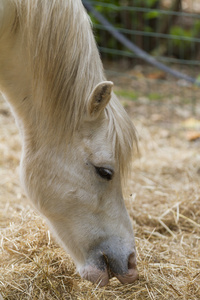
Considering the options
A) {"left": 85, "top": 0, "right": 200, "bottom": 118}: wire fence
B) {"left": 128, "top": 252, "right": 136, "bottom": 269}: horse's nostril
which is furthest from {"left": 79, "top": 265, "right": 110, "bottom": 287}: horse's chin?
{"left": 85, "top": 0, "right": 200, "bottom": 118}: wire fence

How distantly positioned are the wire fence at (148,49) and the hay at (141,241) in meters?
1.88

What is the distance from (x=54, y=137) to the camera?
1.84 m

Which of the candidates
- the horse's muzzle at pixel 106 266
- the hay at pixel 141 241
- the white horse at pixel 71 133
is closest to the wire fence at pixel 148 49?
the hay at pixel 141 241

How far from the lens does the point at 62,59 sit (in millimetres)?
1729

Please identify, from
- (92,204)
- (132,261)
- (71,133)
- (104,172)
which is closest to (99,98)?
(71,133)

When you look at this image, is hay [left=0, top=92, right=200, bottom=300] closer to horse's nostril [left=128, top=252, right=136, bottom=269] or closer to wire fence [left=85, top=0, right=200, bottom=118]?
horse's nostril [left=128, top=252, right=136, bottom=269]

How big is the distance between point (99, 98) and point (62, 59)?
219 mm

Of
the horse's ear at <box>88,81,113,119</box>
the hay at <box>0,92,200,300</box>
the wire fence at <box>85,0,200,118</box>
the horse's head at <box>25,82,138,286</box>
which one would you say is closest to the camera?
the horse's ear at <box>88,81,113,119</box>

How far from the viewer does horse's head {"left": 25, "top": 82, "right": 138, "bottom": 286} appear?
181 centimetres

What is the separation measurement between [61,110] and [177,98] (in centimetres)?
380

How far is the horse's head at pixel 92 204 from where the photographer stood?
181cm

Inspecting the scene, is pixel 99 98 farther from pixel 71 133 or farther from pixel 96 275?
pixel 96 275

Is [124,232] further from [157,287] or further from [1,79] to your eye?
[1,79]

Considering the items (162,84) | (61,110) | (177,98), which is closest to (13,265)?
(61,110)
